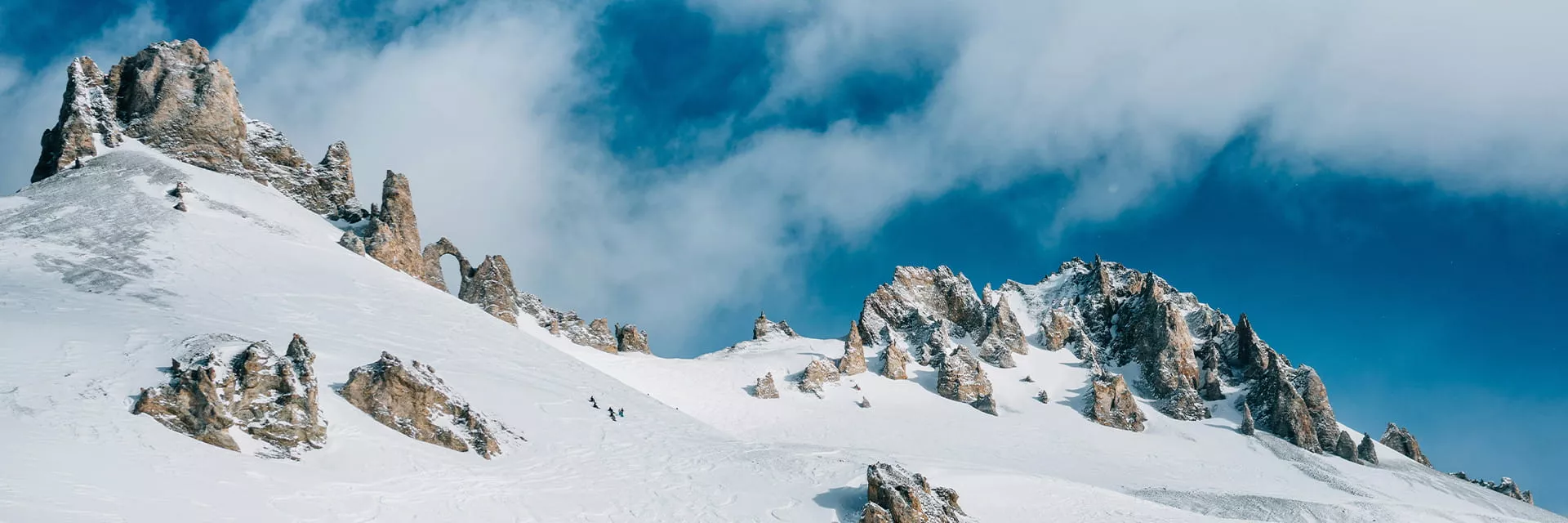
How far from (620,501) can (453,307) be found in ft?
108

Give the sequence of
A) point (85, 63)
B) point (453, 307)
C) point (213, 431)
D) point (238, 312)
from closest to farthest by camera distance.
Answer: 1. point (213, 431)
2. point (238, 312)
3. point (453, 307)
4. point (85, 63)

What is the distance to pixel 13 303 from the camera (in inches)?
1372

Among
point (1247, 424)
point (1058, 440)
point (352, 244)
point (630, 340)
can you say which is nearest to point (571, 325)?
point (630, 340)

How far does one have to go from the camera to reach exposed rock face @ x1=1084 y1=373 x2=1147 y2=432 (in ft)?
232

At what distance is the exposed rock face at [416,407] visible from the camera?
3064 cm

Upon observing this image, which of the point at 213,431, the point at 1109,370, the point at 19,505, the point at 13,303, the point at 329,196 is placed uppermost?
the point at 1109,370

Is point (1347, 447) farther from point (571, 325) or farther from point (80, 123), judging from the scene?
point (80, 123)

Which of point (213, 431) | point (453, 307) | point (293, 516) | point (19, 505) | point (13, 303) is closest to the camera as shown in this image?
point (19, 505)

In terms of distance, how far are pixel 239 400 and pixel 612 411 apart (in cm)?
1762

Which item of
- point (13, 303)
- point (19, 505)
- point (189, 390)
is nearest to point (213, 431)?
point (189, 390)

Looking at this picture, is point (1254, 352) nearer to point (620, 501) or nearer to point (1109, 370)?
point (1109, 370)

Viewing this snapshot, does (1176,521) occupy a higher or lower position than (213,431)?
higher

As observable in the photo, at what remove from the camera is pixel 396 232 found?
6950cm

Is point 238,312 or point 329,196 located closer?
point 238,312
